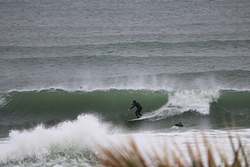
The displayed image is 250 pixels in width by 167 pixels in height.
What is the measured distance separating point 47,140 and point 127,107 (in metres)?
5.83

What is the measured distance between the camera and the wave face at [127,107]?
57.0 feet

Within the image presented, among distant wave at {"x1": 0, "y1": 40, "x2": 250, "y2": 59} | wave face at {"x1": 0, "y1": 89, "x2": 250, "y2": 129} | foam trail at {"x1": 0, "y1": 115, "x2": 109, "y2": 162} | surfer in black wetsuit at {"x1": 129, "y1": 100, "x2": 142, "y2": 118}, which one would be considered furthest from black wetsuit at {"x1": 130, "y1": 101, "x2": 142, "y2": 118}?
distant wave at {"x1": 0, "y1": 40, "x2": 250, "y2": 59}

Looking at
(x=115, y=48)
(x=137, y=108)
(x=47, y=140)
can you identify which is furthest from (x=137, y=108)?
(x=115, y=48)

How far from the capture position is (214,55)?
23.3 meters

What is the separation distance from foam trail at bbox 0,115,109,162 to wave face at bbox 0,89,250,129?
3257 millimetres

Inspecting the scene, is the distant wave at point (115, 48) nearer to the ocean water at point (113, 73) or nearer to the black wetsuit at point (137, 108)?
the ocean water at point (113, 73)

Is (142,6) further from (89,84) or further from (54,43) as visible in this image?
(89,84)

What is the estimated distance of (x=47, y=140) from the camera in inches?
535

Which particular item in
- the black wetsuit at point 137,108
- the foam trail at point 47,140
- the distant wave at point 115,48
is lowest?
the foam trail at point 47,140

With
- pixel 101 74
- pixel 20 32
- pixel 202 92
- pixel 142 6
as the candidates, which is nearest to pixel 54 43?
pixel 20 32

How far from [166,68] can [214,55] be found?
3014mm

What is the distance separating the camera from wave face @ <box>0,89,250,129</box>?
57.0 feet

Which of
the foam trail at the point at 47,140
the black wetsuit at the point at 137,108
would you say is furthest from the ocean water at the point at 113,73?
the black wetsuit at the point at 137,108

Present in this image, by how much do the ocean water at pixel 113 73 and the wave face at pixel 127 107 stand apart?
45 mm
